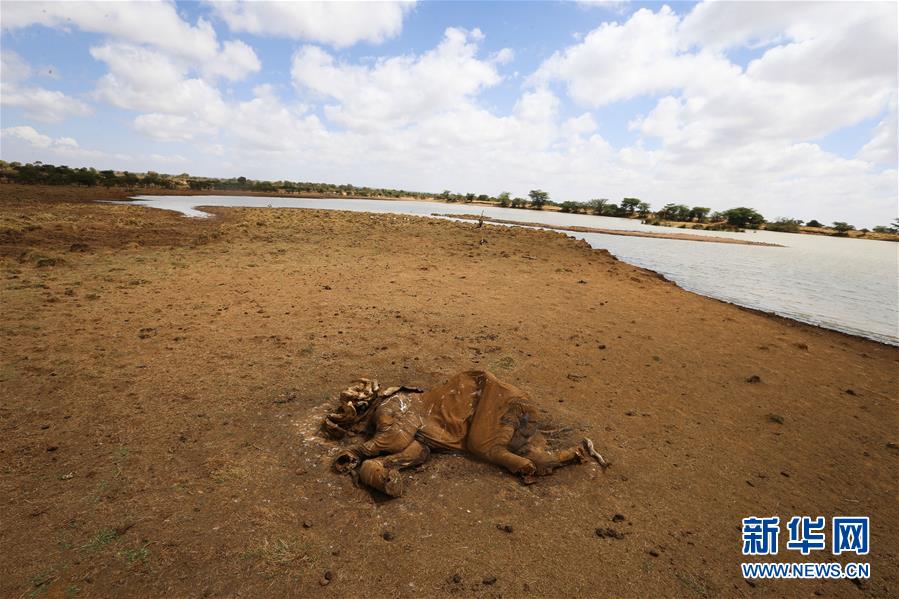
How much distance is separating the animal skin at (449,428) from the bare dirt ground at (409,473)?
204 millimetres

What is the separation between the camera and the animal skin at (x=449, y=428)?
456 cm

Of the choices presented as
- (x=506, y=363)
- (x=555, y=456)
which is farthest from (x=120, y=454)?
(x=506, y=363)

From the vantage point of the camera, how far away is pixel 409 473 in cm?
454

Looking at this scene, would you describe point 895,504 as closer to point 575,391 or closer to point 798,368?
point 575,391

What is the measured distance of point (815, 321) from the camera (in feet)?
42.1

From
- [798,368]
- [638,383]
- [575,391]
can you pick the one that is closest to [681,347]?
[798,368]

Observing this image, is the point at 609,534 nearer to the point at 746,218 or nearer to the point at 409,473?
the point at 409,473

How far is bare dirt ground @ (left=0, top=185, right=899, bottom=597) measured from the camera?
3365 mm

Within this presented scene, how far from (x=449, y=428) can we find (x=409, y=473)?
0.75 m

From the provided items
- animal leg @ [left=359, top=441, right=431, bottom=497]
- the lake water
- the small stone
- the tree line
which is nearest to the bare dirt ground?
the small stone

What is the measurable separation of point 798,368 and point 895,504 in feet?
15.7

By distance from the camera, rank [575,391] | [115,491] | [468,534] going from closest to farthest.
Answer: [468,534] → [115,491] → [575,391]

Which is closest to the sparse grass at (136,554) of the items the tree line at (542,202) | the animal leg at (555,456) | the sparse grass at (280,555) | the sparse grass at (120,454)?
the sparse grass at (280,555)

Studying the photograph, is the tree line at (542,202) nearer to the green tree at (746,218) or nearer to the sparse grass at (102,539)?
the green tree at (746,218)
